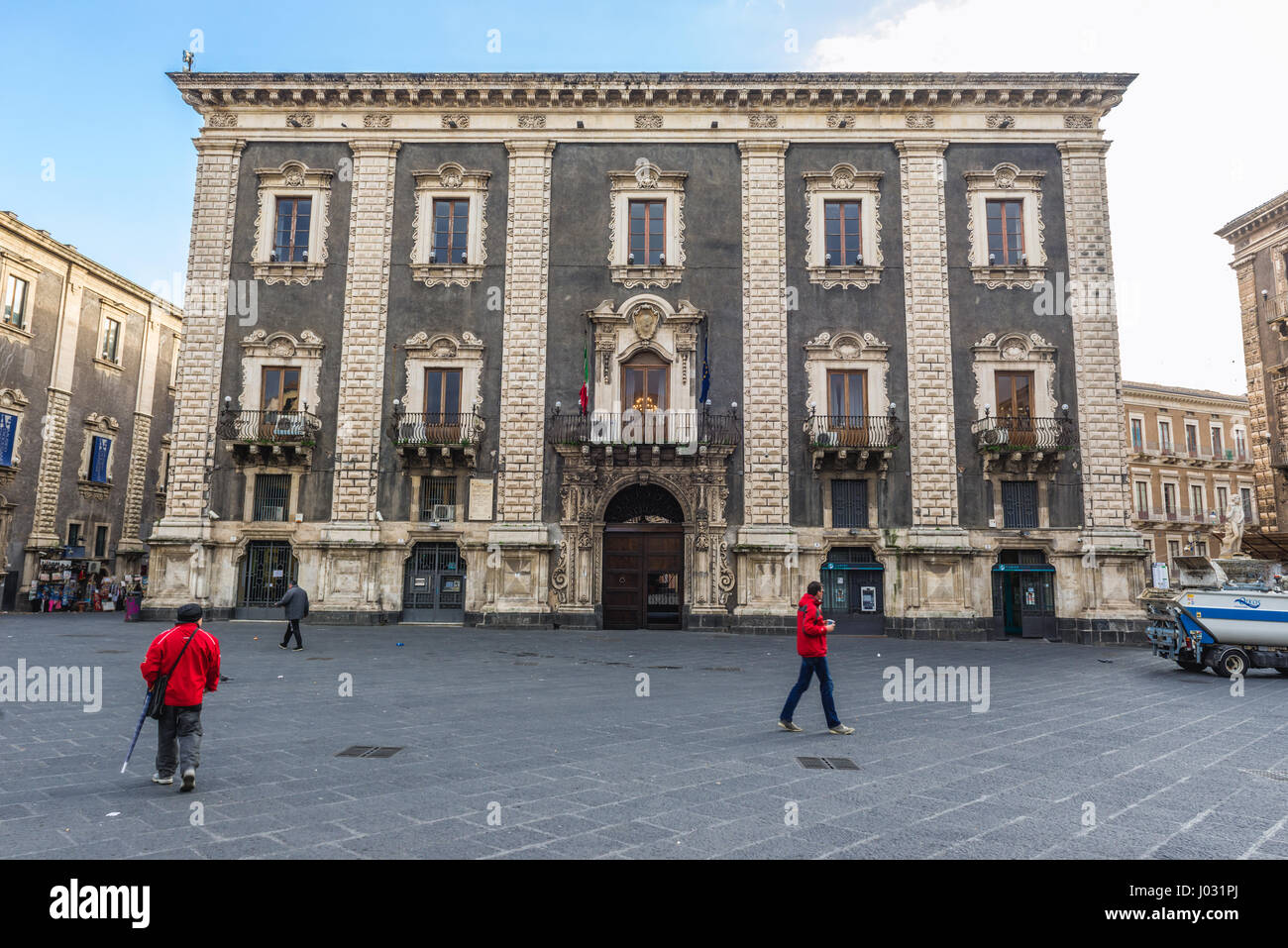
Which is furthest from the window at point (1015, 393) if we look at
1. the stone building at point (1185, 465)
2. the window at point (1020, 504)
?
the stone building at point (1185, 465)

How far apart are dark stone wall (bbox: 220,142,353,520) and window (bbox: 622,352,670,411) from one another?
8.40 metres

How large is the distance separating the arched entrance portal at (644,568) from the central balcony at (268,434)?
8775 millimetres

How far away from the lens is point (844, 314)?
22.9m

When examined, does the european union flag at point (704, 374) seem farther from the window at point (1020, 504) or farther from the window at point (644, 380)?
the window at point (1020, 504)

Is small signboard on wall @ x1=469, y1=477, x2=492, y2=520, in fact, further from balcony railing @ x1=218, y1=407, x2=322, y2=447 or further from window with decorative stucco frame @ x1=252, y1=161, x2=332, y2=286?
window with decorative stucco frame @ x1=252, y1=161, x2=332, y2=286

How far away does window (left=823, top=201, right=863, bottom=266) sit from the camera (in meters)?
23.2

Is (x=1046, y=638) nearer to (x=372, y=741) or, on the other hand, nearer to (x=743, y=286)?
(x=743, y=286)

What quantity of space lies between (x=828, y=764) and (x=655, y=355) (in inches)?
679

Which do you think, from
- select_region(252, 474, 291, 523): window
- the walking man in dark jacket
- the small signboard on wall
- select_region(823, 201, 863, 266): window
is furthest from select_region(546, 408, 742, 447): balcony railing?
the walking man in dark jacket

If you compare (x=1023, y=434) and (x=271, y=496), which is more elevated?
(x=1023, y=434)

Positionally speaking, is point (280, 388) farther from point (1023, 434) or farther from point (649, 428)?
point (1023, 434)

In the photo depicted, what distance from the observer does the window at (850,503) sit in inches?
874

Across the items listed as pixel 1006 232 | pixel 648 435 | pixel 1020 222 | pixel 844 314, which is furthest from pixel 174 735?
pixel 1020 222
